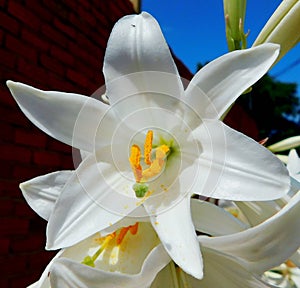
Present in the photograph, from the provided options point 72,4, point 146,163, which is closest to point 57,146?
point 72,4

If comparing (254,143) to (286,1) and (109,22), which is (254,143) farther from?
(109,22)

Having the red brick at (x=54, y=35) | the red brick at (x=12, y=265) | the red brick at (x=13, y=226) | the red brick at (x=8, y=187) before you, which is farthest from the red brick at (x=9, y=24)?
the red brick at (x=12, y=265)

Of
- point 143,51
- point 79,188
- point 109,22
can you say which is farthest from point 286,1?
point 109,22

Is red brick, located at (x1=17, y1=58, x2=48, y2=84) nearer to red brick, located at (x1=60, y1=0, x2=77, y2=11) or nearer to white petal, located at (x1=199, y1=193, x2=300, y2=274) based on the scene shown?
red brick, located at (x1=60, y1=0, x2=77, y2=11)

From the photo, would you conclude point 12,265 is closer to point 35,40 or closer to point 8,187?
point 8,187

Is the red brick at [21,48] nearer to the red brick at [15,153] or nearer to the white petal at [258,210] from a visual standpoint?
the red brick at [15,153]

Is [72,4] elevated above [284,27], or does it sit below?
below
